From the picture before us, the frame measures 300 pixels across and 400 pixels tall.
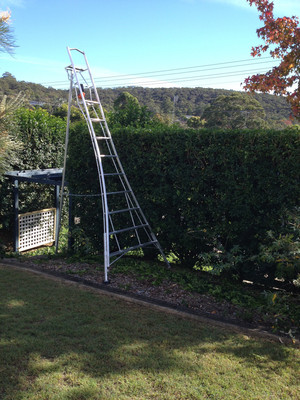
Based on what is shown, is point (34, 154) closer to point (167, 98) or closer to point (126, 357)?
point (126, 357)

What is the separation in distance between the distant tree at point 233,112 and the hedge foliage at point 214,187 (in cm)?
3450

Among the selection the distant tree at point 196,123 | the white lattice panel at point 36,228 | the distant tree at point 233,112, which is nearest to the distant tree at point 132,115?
the white lattice panel at point 36,228

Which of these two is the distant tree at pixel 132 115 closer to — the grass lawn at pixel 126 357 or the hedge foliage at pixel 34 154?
the hedge foliage at pixel 34 154

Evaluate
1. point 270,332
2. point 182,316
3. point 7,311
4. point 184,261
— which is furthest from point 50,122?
point 270,332

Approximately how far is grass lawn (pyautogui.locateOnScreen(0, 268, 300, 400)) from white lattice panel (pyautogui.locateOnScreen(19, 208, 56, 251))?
152 inches

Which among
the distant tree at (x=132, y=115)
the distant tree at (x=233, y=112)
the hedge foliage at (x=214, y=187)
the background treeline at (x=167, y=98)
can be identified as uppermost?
the background treeline at (x=167, y=98)

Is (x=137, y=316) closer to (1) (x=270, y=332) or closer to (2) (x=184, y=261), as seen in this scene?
(1) (x=270, y=332)

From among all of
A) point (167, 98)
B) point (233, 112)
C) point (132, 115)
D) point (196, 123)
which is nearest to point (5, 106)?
point (132, 115)

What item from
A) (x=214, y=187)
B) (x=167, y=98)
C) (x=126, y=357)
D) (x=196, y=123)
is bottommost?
(x=126, y=357)

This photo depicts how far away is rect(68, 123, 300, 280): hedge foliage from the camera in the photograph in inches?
202

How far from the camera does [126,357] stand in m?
3.29

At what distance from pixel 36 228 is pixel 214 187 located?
15.6ft

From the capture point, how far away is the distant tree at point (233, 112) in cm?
4003

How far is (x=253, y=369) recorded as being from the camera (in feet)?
10.6
